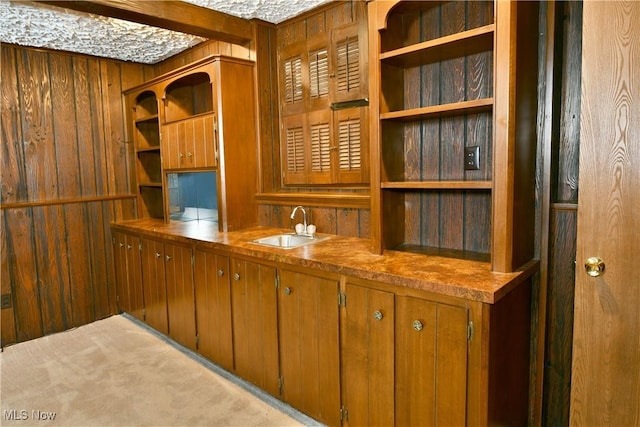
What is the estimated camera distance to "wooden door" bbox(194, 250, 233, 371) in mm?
2641

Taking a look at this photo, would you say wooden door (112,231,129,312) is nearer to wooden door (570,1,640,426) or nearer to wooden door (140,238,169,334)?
wooden door (140,238,169,334)

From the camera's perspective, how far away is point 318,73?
9.29 feet

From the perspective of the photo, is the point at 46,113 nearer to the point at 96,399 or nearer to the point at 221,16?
the point at 221,16

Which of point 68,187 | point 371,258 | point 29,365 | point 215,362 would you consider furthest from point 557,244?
point 68,187

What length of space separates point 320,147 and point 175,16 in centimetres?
125

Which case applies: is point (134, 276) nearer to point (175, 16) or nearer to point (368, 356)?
point (175, 16)

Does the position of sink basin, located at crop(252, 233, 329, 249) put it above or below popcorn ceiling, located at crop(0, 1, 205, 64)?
below

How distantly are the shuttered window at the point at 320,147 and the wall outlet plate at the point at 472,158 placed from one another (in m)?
0.99

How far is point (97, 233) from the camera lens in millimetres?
3867

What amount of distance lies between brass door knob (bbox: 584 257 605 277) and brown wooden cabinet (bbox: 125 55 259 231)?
2278mm

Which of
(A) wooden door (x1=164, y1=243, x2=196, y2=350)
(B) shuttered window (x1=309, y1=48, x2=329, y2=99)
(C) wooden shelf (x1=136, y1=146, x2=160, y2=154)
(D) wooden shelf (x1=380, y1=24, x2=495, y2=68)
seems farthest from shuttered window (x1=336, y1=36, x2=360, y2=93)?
(C) wooden shelf (x1=136, y1=146, x2=160, y2=154)

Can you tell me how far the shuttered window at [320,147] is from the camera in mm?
2816

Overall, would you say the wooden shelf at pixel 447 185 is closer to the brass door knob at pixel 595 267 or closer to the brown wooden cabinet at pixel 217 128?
the brass door knob at pixel 595 267

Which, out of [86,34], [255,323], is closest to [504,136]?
[255,323]
